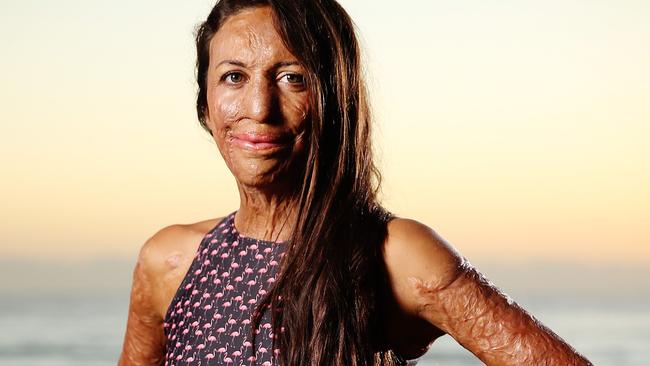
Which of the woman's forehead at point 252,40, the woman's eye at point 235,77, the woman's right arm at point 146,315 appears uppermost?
the woman's forehead at point 252,40

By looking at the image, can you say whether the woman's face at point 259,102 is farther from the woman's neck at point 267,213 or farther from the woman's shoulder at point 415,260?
the woman's shoulder at point 415,260

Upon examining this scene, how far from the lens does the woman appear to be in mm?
2438

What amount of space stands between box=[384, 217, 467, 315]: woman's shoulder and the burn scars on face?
0.03 ft

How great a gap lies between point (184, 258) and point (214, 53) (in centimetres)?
52

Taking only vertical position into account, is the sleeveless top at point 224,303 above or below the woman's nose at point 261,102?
below

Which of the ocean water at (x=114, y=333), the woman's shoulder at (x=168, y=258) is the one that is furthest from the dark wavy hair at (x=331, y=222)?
the ocean water at (x=114, y=333)

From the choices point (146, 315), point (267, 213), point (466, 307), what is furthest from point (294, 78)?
point (146, 315)

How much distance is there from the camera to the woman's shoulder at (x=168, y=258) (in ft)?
9.29

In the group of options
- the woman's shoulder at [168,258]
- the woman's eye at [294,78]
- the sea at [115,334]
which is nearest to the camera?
the woman's eye at [294,78]

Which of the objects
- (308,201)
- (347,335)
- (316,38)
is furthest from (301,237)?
(316,38)

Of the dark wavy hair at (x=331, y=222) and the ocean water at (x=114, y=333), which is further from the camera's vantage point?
the ocean water at (x=114, y=333)

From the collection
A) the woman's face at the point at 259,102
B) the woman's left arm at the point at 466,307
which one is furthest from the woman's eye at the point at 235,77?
the woman's left arm at the point at 466,307

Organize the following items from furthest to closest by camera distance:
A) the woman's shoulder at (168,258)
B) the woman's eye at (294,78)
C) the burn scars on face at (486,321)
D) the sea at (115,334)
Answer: the sea at (115,334)
the woman's shoulder at (168,258)
the woman's eye at (294,78)
the burn scars on face at (486,321)

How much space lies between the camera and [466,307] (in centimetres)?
243
